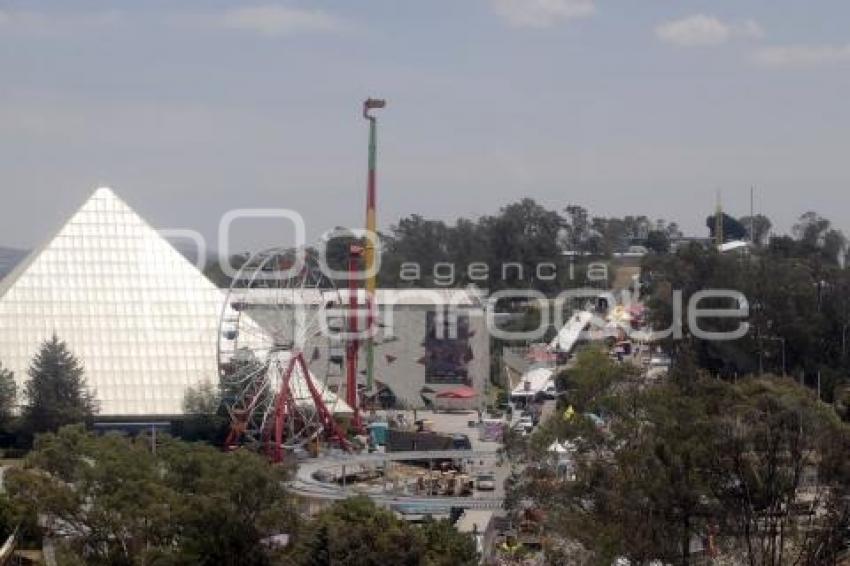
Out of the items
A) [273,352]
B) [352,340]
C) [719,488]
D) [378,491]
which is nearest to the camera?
[719,488]

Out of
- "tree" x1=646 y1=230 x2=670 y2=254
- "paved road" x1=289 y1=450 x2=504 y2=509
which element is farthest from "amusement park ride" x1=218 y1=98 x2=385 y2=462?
"tree" x1=646 y1=230 x2=670 y2=254

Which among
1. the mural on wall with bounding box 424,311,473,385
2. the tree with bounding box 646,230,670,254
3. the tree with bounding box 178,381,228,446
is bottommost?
the tree with bounding box 178,381,228,446

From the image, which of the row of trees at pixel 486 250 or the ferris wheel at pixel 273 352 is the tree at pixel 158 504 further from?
the row of trees at pixel 486 250

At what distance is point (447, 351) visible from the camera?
50.7 m

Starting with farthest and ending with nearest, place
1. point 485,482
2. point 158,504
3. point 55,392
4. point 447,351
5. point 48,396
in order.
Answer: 1. point 447,351
2. point 55,392
3. point 48,396
4. point 485,482
5. point 158,504

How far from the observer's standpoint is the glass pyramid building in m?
42.0

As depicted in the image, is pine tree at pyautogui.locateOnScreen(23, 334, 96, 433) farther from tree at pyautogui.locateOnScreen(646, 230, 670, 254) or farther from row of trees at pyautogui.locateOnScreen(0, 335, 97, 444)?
tree at pyautogui.locateOnScreen(646, 230, 670, 254)

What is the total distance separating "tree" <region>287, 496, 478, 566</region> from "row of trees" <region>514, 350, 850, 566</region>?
194cm

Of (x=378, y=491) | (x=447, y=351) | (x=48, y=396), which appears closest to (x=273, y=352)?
(x=48, y=396)

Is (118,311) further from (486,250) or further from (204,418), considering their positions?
(486,250)

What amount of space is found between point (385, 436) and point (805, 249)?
99.8ft

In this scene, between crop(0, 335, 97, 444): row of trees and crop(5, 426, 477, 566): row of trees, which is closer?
crop(5, 426, 477, 566): row of trees

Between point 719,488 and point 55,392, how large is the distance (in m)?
22.1

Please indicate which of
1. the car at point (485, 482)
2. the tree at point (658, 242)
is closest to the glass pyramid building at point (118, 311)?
the car at point (485, 482)
